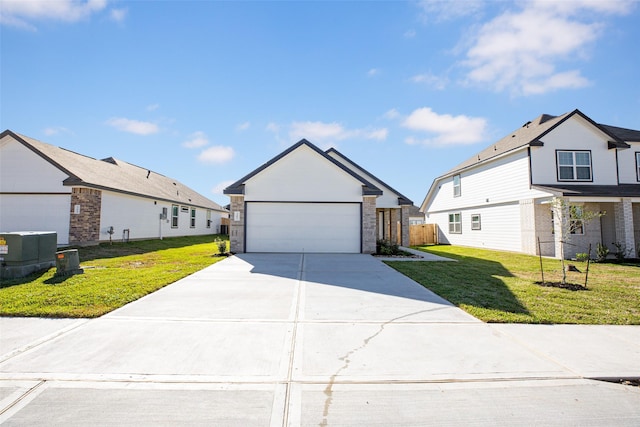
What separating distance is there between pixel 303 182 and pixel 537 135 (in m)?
12.3

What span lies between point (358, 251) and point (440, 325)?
9426mm

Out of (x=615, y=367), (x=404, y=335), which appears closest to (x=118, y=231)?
(x=404, y=335)

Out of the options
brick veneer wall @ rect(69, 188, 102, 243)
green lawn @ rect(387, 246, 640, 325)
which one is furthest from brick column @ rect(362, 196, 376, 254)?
brick veneer wall @ rect(69, 188, 102, 243)

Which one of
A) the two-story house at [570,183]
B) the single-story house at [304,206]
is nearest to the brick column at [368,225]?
the single-story house at [304,206]

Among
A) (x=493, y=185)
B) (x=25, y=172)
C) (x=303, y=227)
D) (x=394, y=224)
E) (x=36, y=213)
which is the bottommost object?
(x=303, y=227)

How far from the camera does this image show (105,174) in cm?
1855

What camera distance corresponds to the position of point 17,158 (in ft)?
51.9

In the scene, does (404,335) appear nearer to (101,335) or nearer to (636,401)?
(636,401)

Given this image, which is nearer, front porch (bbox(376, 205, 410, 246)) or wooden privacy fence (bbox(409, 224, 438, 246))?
front porch (bbox(376, 205, 410, 246))

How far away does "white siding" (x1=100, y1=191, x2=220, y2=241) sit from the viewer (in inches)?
673

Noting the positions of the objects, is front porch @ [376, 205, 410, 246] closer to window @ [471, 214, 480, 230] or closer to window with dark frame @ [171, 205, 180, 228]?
window @ [471, 214, 480, 230]

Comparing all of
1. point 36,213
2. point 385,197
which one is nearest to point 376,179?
point 385,197

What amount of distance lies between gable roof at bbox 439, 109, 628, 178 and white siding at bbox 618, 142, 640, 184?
691mm

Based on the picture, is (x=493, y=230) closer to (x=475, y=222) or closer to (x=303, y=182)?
(x=475, y=222)
